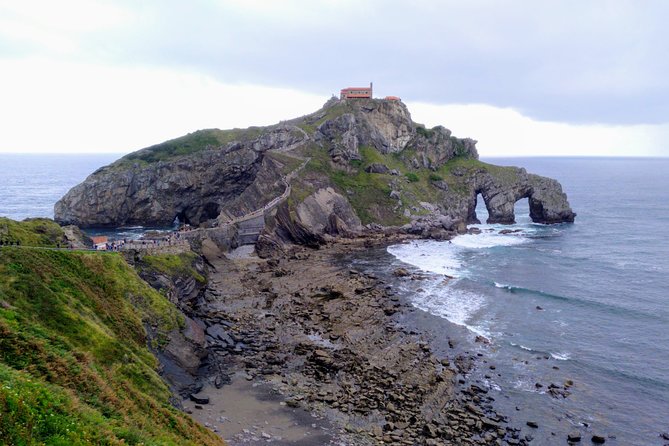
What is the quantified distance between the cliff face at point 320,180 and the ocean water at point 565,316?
522 inches

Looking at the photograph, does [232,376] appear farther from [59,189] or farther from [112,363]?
[59,189]

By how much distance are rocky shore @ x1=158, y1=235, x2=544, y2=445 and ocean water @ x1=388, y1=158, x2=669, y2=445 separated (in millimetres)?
4071

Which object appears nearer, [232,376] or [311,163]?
[232,376]

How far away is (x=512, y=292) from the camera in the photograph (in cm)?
6331

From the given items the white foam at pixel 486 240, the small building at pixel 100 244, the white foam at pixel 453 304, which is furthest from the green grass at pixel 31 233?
the white foam at pixel 486 240

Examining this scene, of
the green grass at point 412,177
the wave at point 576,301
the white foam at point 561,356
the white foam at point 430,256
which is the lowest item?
the white foam at point 561,356

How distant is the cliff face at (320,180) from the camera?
93625 mm

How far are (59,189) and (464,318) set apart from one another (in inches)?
6711

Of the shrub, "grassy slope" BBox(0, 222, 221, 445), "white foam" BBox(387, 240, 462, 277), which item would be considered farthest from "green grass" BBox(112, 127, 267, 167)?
"grassy slope" BBox(0, 222, 221, 445)

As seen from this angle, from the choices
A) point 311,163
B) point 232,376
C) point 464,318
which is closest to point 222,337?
point 232,376

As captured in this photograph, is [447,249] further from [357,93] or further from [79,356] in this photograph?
[79,356]

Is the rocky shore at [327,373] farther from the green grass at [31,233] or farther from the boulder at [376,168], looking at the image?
the boulder at [376,168]

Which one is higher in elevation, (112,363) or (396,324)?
(112,363)

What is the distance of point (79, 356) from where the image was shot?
72.0ft
